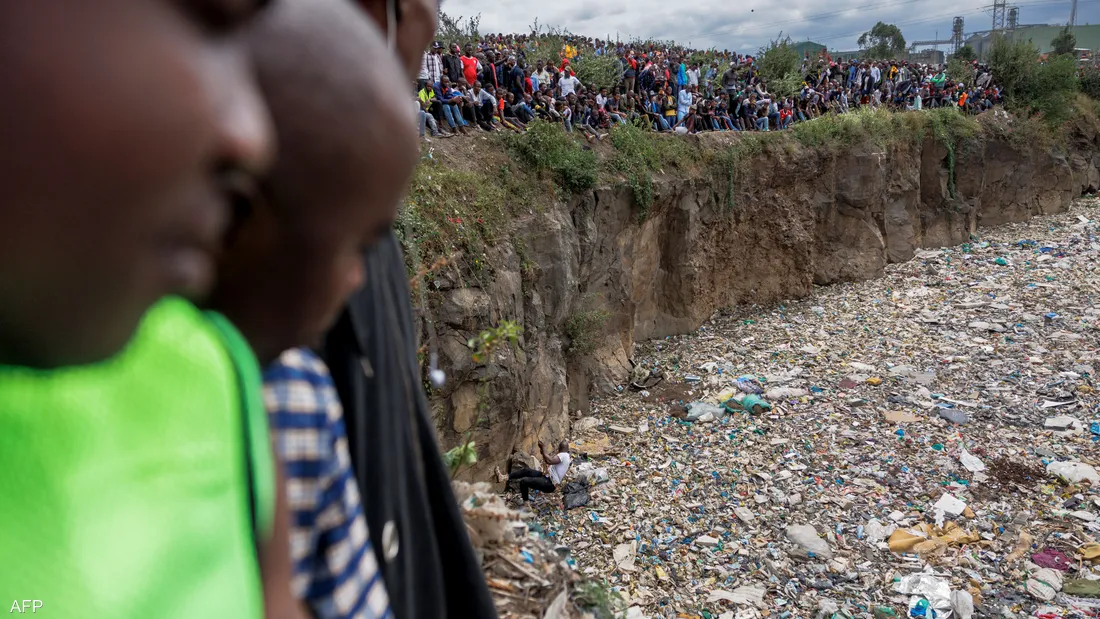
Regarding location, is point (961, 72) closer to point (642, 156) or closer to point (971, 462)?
point (642, 156)

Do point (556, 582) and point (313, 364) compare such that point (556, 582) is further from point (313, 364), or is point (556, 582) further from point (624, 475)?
point (624, 475)

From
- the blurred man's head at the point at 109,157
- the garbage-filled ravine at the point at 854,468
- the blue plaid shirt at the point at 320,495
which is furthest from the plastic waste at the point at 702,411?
the blurred man's head at the point at 109,157

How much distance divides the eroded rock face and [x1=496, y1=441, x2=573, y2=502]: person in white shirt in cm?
21

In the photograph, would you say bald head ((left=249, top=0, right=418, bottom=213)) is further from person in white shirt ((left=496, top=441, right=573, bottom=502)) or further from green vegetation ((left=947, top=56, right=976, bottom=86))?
green vegetation ((left=947, top=56, right=976, bottom=86))

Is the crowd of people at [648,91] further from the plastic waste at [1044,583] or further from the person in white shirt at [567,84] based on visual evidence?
the plastic waste at [1044,583]

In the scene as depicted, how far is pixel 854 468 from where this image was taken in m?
7.00

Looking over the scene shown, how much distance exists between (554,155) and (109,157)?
322 inches

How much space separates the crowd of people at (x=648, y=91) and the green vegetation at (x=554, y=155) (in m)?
0.55

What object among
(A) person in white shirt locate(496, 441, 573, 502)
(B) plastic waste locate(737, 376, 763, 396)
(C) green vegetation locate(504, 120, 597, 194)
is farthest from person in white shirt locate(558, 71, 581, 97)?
(A) person in white shirt locate(496, 441, 573, 502)

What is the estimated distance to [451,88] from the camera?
8.69m

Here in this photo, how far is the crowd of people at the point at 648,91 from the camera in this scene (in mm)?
8727

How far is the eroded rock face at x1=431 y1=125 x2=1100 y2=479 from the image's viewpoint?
659cm

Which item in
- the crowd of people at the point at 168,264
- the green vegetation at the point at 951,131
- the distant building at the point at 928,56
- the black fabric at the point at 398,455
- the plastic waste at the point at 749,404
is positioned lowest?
the plastic waste at the point at 749,404

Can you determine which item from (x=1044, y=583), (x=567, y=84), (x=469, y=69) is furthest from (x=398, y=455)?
(x=567, y=84)
